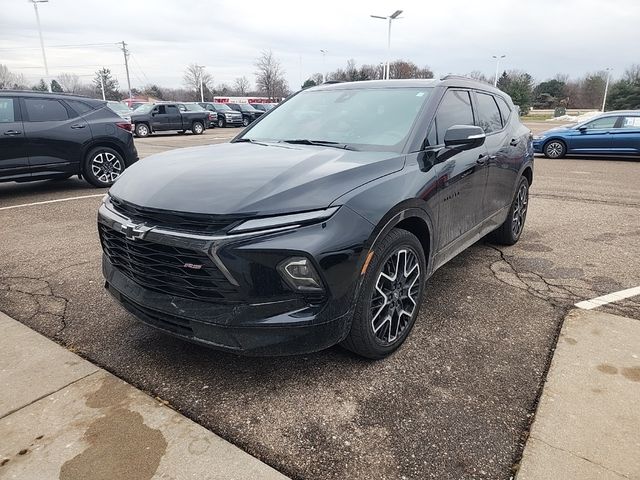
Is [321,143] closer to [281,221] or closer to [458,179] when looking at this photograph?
[458,179]

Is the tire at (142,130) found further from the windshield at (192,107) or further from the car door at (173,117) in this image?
the windshield at (192,107)

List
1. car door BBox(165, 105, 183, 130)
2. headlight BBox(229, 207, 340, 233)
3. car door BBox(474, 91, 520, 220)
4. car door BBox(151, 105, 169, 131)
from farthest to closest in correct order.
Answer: car door BBox(165, 105, 183, 130), car door BBox(151, 105, 169, 131), car door BBox(474, 91, 520, 220), headlight BBox(229, 207, 340, 233)

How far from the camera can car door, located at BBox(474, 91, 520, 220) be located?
14.3ft

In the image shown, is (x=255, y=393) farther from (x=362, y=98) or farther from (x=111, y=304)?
(x=362, y=98)

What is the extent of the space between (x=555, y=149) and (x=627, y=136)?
198cm

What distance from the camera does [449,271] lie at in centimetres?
461

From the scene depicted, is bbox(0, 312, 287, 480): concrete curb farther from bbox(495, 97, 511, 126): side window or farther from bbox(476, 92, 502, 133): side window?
bbox(495, 97, 511, 126): side window

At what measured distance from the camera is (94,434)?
2342mm

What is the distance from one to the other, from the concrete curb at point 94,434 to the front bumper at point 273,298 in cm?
46

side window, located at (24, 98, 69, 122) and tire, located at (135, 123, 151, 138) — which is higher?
side window, located at (24, 98, 69, 122)

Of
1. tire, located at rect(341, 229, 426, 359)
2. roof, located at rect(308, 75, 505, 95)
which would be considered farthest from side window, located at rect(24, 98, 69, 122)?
tire, located at rect(341, 229, 426, 359)

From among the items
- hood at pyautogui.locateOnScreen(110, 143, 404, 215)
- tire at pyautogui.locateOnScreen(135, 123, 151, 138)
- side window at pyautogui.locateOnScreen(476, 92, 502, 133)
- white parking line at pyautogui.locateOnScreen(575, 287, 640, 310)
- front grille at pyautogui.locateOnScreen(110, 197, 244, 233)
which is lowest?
white parking line at pyautogui.locateOnScreen(575, 287, 640, 310)

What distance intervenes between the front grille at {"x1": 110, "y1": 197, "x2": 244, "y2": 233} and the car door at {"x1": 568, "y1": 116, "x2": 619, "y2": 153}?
50.9 ft

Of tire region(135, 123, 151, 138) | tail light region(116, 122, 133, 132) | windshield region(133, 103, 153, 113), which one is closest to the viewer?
tail light region(116, 122, 133, 132)
